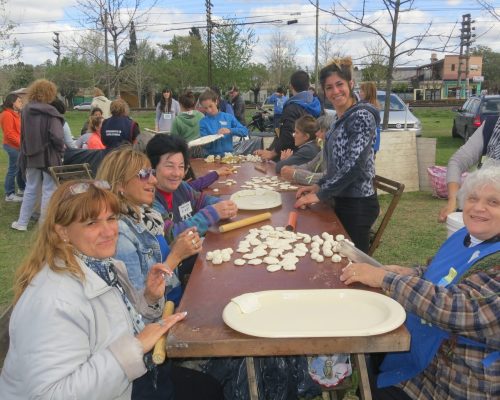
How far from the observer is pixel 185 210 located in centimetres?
294

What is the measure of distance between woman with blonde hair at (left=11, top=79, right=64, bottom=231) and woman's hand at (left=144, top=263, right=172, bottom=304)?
4025 mm

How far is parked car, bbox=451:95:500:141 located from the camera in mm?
11406

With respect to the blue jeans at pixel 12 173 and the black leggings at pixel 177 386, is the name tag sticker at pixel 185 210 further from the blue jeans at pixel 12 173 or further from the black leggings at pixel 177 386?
the blue jeans at pixel 12 173

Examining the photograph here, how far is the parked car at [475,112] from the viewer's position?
11406mm

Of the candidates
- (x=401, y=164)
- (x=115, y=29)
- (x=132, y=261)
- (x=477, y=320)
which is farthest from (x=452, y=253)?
(x=115, y=29)

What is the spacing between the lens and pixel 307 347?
1385mm

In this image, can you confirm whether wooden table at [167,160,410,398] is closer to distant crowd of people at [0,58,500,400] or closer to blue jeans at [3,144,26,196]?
distant crowd of people at [0,58,500,400]

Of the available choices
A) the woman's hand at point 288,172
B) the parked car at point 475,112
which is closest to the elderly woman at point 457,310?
the woman's hand at point 288,172

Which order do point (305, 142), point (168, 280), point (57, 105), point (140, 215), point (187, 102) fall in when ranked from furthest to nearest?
point (187, 102)
point (57, 105)
point (305, 142)
point (168, 280)
point (140, 215)

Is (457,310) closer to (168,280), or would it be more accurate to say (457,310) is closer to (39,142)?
(168,280)

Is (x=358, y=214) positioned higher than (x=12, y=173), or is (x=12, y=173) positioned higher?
(x=358, y=214)

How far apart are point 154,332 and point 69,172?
4501 mm

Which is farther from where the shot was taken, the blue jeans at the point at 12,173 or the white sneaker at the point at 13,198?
the white sneaker at the point at 13,198

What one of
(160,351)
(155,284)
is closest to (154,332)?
(160,351)
